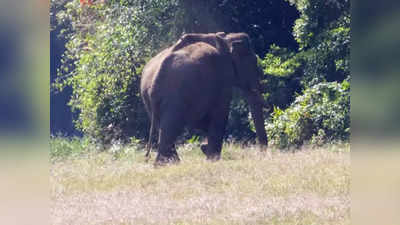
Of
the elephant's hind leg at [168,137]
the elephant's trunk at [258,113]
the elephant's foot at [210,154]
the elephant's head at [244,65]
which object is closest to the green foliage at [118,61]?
the elephant's head at [244,65]

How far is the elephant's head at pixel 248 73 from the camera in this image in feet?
30.9

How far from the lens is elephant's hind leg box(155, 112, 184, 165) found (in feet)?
28.1

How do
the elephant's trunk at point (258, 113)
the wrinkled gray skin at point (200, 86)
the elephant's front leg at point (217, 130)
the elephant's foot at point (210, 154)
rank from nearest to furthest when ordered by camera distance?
the wrinkled gray skin at point (200, 86)
the elephant's foot at point (210, 154)
the elephant's front leg at point (217, 130)
the elephant's trunk at point (258, 113)

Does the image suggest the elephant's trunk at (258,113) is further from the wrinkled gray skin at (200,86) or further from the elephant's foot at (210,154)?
the elephant's foot at (210,154)

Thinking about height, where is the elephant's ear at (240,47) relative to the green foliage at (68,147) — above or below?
above

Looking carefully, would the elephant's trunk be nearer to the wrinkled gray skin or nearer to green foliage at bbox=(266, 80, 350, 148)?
the wrinkled gray skin

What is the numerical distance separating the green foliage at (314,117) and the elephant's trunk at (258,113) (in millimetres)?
325

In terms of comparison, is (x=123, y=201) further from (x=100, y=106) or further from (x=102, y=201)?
(x=100, y=106)

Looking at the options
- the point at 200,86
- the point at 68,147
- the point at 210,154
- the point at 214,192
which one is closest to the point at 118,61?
the point at 68,147

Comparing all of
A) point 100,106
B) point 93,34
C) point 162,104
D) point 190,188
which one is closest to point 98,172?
point 162,104

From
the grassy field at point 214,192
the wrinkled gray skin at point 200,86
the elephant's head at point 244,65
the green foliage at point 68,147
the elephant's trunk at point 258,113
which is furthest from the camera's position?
the green foliage at point 68,147

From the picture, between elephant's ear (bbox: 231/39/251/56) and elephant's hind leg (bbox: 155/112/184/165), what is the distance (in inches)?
62.0

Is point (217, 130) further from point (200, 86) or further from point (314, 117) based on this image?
point (314, 117)

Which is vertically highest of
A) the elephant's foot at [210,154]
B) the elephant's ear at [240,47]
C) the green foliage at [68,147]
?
the elephant's ear at [240,47]
